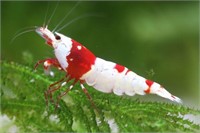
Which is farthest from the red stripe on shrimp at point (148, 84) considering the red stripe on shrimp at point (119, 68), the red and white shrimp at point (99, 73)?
the red stripe on shrimp at point (119, 68)

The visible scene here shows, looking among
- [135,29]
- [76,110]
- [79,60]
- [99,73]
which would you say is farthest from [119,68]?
[135,29]

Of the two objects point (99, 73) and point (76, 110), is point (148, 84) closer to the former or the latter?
point (99, 73)

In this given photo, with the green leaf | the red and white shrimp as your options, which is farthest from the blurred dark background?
the red and white shrimp

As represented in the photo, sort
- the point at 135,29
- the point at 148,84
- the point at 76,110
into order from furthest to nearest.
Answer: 1. the point at 135,29
2. the point at 76,110
3. the point at 148,84

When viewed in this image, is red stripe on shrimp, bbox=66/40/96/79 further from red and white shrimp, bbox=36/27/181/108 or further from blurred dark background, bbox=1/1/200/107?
blurred dark background, bbox=1/1/200/107

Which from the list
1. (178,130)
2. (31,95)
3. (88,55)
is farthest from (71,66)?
(31,95)

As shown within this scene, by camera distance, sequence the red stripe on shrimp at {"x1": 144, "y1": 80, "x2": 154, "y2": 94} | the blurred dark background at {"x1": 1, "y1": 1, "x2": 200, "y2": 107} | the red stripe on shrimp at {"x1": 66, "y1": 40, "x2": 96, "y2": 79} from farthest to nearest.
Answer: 1. the blurred dark background at {"x1": 1, "y1": 1, "x2": 200, "y2": 107}
2. the red stripe on shrimp at {"x1": 66, "y1": 40, "x2": 96, "y2": 79}
3. the red stripe on shrimp at {"x1": 144, "y1": 80, "x2": 154, "y2": 94}

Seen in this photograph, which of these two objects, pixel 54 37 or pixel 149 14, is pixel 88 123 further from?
pixel 149 14
